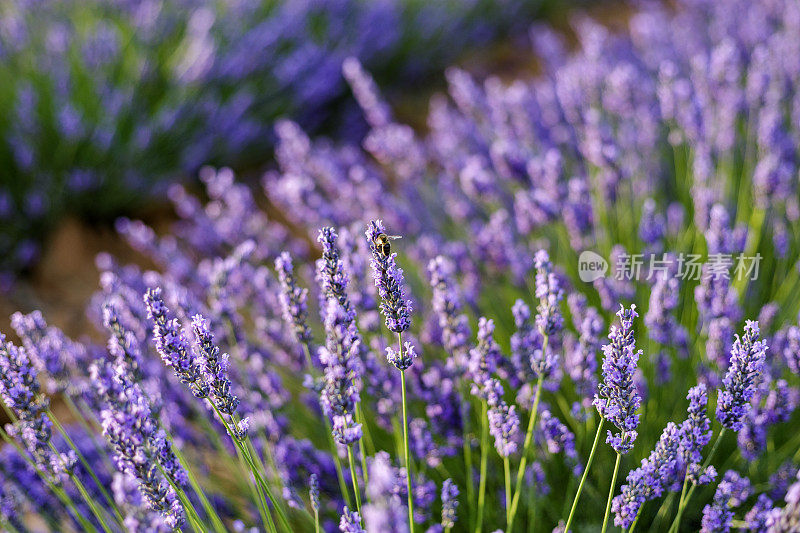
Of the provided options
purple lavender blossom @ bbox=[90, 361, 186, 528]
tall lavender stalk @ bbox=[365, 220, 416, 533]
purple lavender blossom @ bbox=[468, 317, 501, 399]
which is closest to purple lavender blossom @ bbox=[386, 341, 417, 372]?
tall lavender stalk @ bbox=[365, 220, 416, 533]

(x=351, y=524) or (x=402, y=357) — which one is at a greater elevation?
(x=402, y=357)

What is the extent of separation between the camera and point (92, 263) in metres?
3.78

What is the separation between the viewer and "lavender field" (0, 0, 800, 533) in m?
1.10

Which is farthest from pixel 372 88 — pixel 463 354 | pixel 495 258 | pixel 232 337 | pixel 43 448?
pixel 43 448

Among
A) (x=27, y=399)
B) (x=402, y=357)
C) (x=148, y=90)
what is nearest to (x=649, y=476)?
(x=402, y=357)

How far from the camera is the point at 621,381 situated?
1.06m

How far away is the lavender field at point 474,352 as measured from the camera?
1104 millimetres

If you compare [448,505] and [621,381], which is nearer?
[621,381]

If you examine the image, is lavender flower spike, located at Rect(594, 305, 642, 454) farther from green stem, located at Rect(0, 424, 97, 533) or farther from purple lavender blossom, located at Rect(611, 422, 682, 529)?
green stem, located at Rect(0, 424, 97, 533)

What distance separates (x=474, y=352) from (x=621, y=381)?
31 cm

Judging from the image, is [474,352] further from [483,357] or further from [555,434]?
[555,434]

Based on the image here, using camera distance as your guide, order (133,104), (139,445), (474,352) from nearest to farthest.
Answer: (139,445)
(474,352)
(133,104)

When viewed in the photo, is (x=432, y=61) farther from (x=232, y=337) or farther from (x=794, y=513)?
(x=794, y=513)

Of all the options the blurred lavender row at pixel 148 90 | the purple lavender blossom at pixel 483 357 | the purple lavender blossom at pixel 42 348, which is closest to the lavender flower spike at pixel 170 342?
the purple lavender blossom at pixel 42 348
